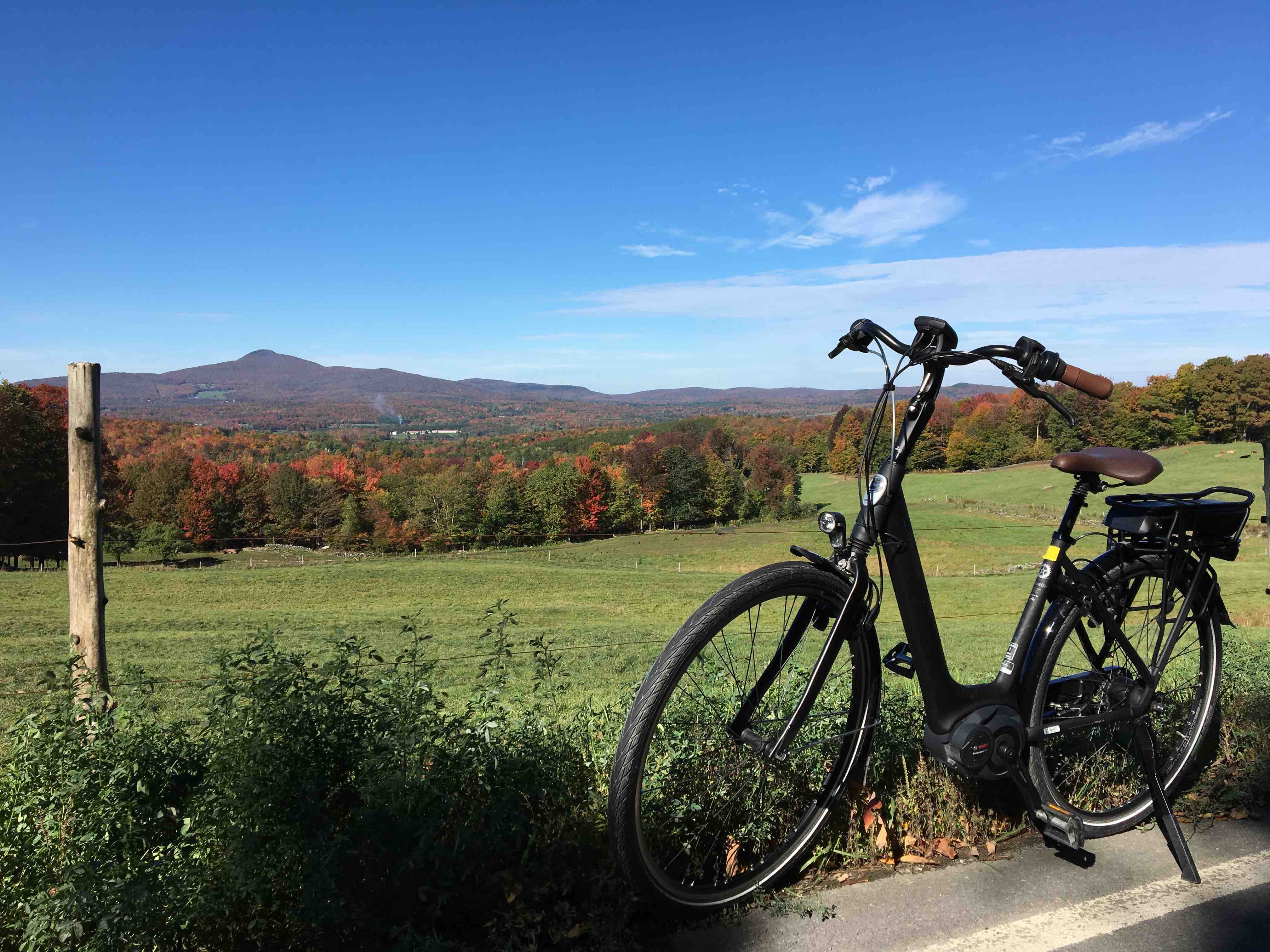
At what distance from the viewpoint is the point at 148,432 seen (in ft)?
179

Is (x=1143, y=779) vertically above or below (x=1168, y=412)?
below

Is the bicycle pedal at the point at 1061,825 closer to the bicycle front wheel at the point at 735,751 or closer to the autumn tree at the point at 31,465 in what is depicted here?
the bicycle front wheel at the point at 735,751

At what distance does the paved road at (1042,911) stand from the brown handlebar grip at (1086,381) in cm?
143

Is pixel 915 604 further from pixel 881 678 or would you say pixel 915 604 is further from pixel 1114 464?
pixel 1114 464

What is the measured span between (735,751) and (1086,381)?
1447mm

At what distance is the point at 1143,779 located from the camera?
300 centimetres

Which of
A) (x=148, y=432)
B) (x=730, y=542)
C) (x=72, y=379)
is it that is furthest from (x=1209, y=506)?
(x=148, y=432)

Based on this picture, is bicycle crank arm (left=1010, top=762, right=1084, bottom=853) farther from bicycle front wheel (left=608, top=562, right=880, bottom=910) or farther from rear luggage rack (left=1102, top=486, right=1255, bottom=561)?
rear luggage rack (left=1102, top=486, right=1255, bottom=561)

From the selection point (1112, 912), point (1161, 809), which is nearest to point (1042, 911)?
point (1112, 912)

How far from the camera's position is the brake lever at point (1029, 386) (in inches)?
89.4

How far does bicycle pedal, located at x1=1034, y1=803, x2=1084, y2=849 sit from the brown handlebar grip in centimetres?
128

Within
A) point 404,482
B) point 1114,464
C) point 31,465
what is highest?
point 1114,464

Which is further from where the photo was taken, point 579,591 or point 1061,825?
point 579,591

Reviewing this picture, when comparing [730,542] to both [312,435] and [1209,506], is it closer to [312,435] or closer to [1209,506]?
[1209,506]
